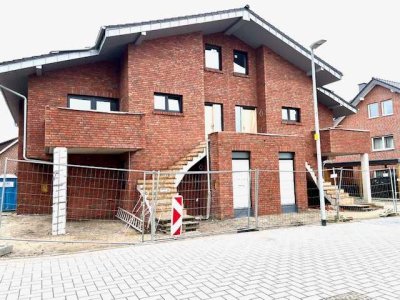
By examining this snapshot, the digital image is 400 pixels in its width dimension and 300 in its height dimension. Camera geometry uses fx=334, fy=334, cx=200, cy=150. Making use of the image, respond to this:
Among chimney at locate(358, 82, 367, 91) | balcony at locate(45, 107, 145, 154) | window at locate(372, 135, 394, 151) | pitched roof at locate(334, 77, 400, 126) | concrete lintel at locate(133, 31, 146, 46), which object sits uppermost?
chimney at locate(358, 82, 367, 91)

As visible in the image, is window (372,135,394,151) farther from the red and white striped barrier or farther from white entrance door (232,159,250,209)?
the red and white striped barrier

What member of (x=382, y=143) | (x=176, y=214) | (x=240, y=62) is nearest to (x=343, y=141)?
(x=240, y=62)

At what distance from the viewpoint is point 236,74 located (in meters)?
15.9

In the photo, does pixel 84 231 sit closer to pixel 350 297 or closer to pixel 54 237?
pixel 54 237

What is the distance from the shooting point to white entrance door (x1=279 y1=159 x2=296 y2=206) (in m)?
14.4

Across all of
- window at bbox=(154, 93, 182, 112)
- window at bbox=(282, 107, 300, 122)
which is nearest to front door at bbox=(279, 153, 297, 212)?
window at bbox=(282, 107, 300, 122)

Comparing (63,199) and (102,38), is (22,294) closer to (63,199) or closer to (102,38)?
(63,199)

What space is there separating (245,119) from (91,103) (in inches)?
279

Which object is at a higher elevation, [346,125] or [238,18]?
[238,18]

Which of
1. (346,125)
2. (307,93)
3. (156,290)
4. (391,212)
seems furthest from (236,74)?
(346,125)

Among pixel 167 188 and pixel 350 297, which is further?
pixel 167 188

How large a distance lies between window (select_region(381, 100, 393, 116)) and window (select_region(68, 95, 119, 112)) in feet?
70.9

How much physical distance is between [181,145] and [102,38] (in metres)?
4.98

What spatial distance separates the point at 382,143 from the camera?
26453 millimetres
